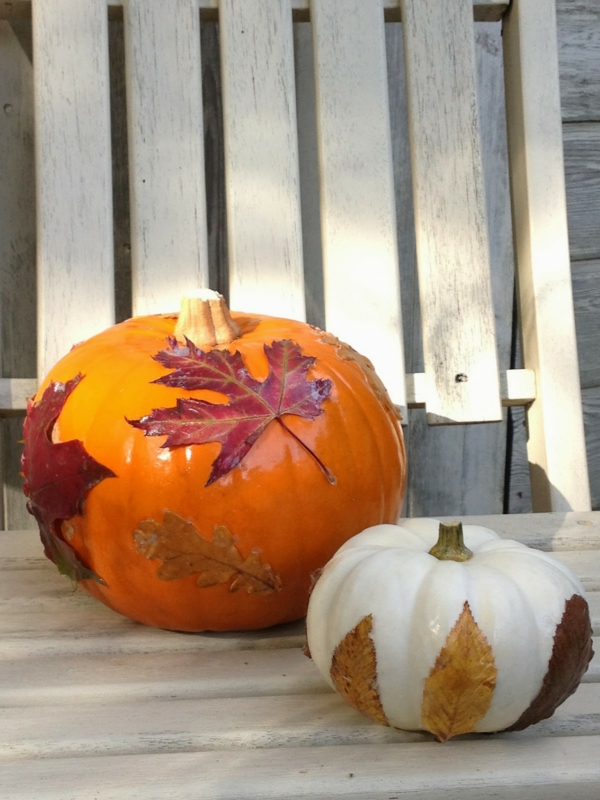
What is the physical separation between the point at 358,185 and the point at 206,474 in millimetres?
723

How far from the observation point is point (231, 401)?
854 millimetres

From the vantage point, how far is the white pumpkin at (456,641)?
628 mm

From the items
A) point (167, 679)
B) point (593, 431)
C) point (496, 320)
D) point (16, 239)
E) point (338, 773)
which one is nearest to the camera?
point (338, 773)

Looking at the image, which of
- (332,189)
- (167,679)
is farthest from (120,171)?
(167,679)

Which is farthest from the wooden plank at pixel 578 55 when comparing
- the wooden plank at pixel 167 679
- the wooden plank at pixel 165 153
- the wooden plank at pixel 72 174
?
the wooden plank at pixel 167 679

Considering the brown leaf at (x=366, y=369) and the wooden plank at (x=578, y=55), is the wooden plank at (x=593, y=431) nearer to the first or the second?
the wooden plank at (x=578, y=55)

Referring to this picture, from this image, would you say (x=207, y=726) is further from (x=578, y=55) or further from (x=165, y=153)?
(x=578, y=55)

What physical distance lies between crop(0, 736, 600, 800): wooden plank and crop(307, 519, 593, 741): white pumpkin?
27mm

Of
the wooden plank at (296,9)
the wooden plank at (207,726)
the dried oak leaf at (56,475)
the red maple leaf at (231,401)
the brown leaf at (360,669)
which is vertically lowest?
the wooden plank at (207,726)

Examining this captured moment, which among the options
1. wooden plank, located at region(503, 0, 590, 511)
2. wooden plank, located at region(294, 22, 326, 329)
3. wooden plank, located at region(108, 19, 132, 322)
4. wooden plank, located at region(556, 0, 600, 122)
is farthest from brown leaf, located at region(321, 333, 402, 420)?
wooden plank, located at region(556, 0, 600, 122)

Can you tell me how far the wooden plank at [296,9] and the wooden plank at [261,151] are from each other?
40 mm

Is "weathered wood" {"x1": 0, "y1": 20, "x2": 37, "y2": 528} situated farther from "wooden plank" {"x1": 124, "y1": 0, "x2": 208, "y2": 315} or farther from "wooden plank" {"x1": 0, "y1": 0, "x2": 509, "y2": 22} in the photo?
"wooden plank" {"x1": 124, "y1": 0, "x2": 208, "y2": 315}

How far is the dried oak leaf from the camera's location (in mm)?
875

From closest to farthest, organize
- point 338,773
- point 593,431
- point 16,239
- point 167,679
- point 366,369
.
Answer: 1. point 338,773
2. point 167,679
3. point 366,369
4. point 16,239
5. point 593,431
